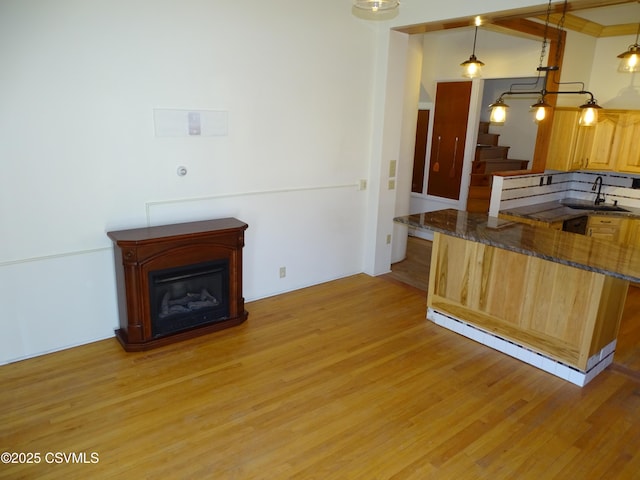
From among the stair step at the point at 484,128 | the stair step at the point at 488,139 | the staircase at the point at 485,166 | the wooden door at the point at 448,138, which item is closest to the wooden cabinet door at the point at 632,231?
the staircase at the point at 485,166

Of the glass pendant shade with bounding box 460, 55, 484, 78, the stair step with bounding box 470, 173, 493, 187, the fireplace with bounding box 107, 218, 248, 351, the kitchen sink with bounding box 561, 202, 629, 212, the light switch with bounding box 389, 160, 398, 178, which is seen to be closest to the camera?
the fireplace with bounding box 107, 218, 248, 351

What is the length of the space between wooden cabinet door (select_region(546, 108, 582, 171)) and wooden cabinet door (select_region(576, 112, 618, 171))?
0.12m

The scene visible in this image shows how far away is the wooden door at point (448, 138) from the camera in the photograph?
6617mm

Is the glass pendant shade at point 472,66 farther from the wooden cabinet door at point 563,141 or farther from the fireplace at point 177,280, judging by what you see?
the fireplace at point 177,280

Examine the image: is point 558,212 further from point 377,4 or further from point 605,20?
point 377,4

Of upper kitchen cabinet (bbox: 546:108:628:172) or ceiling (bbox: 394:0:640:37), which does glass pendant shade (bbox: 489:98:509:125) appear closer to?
ceiling (bbox: 394:0:640:37)

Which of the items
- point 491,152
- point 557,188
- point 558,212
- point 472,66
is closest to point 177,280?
point 472,66

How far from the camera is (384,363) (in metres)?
3.57

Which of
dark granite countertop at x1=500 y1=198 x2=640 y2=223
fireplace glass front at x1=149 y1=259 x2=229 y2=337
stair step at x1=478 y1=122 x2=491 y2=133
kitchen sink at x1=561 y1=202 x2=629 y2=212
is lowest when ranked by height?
fireplace glass front at x1=149 y1=259 x2=229 y2=337

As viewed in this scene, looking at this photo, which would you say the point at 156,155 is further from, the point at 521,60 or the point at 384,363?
the point at 521,60

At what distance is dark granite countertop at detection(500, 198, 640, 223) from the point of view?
5.12 meters

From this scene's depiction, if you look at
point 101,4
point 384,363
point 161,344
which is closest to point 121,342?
point 161,344

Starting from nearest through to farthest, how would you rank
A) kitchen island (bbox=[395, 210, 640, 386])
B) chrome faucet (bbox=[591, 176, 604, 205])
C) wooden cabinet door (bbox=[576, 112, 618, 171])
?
kitchen island (bbox=[395, 210, 640, 386]) < wooden cabinet door (bbox=[576, 112, 618, 171]) < chrome faucet (bbox=[591, 176, 604, 205])

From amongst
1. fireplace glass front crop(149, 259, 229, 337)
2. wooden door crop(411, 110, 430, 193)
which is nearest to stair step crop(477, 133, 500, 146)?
wooden door crop(411, 110, 430, 193)
